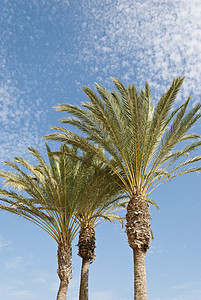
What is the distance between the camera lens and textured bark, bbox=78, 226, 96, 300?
54.0ft

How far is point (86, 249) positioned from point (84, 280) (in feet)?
5.22

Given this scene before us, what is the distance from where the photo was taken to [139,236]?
11617 millimetres

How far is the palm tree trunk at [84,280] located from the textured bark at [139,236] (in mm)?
5976

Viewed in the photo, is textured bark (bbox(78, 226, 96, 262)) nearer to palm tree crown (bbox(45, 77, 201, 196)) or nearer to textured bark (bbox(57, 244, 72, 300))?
textured bark (bbox(57, 244, 72, 300))

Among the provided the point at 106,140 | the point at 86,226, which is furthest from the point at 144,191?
the point at 86,226

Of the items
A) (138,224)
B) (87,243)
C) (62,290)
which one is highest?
(87,243)

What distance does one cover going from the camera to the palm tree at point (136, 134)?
11695mm

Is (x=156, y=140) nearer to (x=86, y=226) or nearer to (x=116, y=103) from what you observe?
(x=116, y=103)

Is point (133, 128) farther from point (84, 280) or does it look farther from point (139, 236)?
point (84, 280)

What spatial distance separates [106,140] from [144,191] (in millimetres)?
2622

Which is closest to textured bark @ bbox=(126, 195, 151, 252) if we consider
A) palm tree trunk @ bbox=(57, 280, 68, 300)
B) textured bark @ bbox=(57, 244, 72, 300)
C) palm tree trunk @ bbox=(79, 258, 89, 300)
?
textured bark @ bbox=(57, 244, 72, 300)

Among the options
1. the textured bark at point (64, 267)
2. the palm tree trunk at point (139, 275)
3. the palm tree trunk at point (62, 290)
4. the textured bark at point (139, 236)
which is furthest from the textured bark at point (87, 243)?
the palm tree trunk at point (139, 275)

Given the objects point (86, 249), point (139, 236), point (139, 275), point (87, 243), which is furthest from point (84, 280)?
point (139, 236)

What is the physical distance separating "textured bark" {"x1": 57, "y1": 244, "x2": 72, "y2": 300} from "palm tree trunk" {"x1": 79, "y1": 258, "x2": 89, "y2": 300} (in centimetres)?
125
